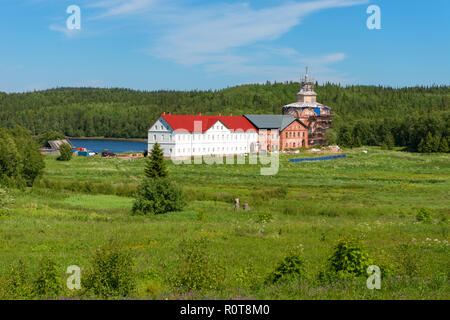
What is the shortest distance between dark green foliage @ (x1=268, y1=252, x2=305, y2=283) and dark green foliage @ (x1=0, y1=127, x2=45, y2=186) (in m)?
35.3

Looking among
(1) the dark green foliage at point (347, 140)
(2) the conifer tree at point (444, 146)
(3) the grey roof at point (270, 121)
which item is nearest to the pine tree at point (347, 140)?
(1) the dark green foliage at point (347, 140)

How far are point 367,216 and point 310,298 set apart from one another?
21065mm

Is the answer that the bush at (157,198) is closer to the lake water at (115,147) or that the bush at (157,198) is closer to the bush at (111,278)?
the bush at (111,278)

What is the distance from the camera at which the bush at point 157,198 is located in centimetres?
3050

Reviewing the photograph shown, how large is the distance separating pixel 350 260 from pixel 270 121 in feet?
260

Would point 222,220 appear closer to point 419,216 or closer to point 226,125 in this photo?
point 419,216

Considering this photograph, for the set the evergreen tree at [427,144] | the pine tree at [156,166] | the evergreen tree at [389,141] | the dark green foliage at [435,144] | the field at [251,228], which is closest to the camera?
the field at [251,228]

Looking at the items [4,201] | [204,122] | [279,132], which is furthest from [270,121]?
[4,201]

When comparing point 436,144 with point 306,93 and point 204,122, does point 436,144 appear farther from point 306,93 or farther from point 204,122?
point 204,122

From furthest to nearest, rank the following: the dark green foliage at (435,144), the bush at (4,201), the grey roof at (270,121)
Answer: the grey roof at (270,121), the dark green foliage at (435,144), the bush at (4,201)

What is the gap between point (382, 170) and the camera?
62.2 meters

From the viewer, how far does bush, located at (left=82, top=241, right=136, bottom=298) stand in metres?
11.9

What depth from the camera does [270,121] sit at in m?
91.9

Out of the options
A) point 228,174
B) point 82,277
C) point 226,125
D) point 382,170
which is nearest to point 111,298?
point 82,277
